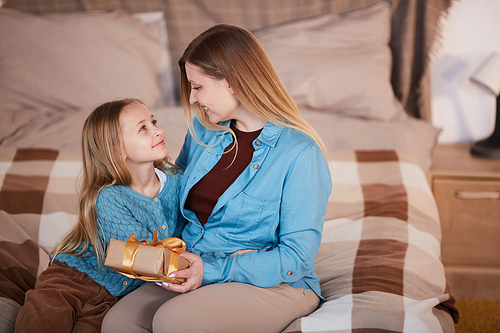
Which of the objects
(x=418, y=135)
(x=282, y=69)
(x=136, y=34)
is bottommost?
(x=418, y=135)

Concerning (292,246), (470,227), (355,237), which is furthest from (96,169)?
(470,227)

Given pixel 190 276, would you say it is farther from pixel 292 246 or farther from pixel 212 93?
pixel 212 93

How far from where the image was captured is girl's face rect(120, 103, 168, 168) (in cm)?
114

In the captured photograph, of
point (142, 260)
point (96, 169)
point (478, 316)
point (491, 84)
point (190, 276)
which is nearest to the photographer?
point (142, 260)

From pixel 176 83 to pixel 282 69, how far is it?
69 centimetres

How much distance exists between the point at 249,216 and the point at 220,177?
144 millimetres

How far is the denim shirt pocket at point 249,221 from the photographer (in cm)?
104

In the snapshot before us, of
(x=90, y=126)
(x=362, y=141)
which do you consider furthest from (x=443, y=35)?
(x=90, y=126)

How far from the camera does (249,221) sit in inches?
41.4

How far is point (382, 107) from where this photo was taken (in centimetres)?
202

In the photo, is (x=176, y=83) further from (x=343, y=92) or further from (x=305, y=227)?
(x=305, y=227)

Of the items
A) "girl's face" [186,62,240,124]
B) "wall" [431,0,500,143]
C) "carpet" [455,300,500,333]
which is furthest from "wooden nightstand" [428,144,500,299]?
"girl's face" [186,62,240,124]

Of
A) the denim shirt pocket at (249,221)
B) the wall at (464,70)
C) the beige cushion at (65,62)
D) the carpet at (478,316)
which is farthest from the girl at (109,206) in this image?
the wall at (464,70)

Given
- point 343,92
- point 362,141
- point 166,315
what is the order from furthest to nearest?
point 343,92, point 362,141, point 166,315
